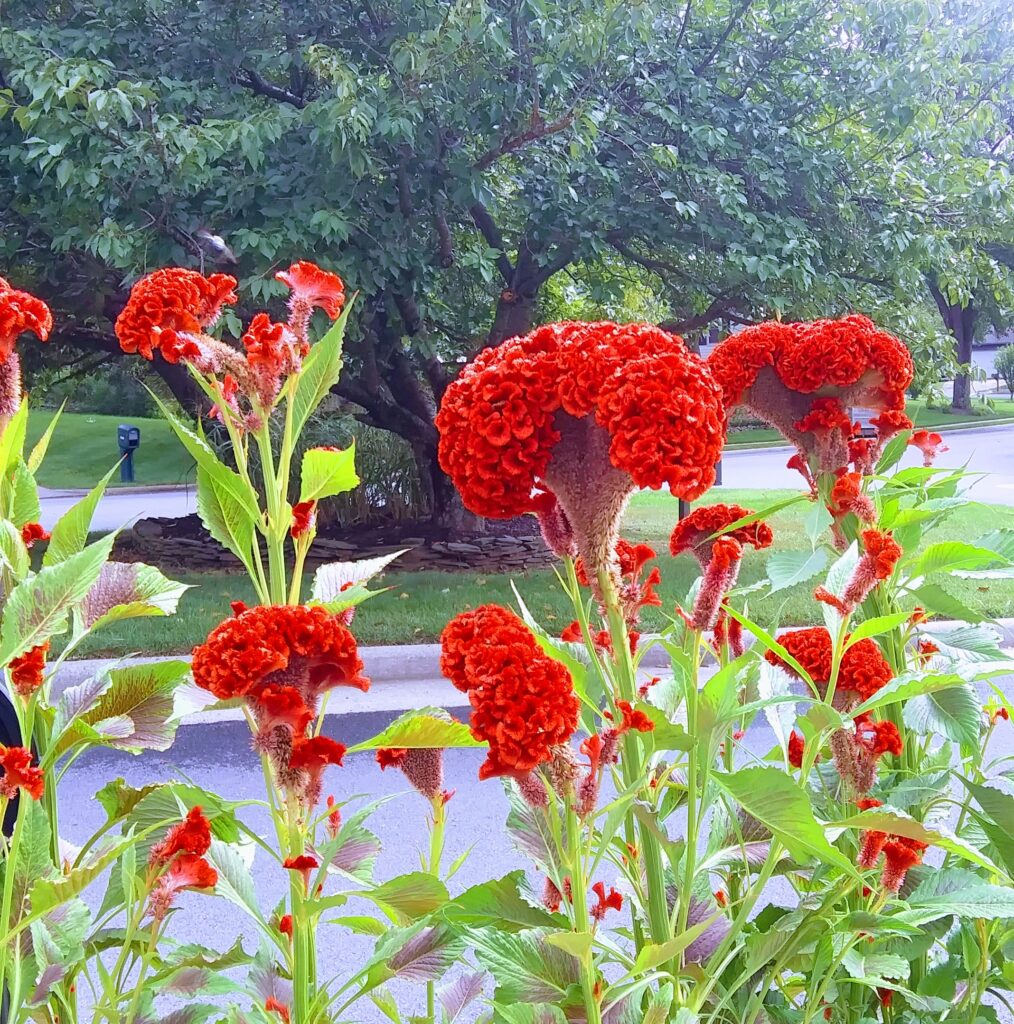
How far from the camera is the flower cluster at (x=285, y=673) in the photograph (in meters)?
0.83

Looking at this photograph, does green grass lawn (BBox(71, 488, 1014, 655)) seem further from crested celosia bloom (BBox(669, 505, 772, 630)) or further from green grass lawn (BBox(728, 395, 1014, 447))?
green grass lawn (BBox(728, 395, 1014, 447))

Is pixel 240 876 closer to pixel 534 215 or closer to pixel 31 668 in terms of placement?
pixel 31 668

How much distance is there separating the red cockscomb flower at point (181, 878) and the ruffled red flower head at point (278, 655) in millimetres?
162

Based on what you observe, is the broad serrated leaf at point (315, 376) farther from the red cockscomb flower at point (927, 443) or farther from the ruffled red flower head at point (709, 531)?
the red cockscomb flower at point (927, 443)

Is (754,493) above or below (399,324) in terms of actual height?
below

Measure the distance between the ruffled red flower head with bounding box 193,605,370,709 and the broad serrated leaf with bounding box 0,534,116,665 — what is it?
0.37ft

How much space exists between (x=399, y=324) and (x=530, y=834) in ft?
23.6

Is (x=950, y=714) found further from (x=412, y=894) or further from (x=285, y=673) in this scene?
(x=285, y=673)

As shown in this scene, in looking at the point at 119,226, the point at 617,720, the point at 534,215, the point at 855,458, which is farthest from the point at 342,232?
the point at 617,720

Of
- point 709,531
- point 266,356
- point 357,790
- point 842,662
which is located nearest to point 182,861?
point 266,356

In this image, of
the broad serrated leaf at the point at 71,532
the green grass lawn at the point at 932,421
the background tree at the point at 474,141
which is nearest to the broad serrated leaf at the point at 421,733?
the broad serrated leaf at the point at 71,532

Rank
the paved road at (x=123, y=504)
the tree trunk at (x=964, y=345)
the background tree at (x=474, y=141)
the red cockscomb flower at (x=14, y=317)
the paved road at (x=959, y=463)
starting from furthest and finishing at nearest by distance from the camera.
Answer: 1. the tree trunk at (x=964, y=345)
2. the paved road at (x=959, y=463)
3. the paved road at (x=123, y=504)
4. the background tree at (x=474, y=141)
5. the red cockscomb flower at (x=14, y=317)

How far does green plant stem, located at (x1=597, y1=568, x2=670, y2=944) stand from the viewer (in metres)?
0.92

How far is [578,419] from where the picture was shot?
36.4 inches
